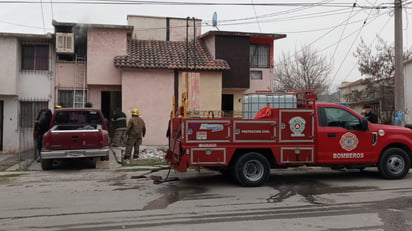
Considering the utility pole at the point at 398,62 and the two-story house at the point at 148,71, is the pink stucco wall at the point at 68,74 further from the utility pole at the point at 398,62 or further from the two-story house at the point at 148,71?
the utility pole at the point at 398,62

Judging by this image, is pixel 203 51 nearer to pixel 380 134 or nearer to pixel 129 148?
pixel 129 148

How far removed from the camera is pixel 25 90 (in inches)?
676

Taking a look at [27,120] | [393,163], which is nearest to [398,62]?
[393,163]

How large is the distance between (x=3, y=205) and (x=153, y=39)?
1418 cm

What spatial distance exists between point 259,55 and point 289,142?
37.1 feet

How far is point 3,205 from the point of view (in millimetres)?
7285

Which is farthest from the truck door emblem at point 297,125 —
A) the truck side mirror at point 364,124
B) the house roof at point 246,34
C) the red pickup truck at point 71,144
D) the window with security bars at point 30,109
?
the window with security bars at point 30,109

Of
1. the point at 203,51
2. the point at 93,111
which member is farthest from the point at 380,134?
the point at 203,51

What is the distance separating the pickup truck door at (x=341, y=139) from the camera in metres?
9.10

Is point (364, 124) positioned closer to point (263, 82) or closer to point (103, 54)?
point (263, 82)

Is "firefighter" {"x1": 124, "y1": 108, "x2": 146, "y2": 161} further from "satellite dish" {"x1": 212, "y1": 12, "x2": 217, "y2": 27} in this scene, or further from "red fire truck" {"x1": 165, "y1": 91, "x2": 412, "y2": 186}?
"satellite dish" {"x1": 212, "y1": 12, "x2": 217, "y2": 27}

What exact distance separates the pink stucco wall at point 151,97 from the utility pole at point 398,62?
30.0 feet

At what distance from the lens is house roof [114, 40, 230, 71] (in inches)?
670

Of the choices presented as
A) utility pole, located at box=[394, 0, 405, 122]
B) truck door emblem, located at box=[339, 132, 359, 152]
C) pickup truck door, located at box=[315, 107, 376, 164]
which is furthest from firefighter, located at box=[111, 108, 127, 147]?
utility pole, located at box=[394, 0, 405, 122]
